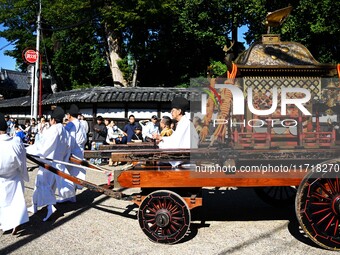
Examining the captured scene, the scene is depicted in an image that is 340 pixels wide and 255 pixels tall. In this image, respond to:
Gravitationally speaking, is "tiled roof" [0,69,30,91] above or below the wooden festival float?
above

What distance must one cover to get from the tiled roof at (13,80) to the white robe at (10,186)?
122 ft

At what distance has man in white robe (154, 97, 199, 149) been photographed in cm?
493

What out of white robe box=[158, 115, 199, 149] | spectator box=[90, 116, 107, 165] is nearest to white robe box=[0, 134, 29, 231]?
white robe box=[158, 115, 199, 149]

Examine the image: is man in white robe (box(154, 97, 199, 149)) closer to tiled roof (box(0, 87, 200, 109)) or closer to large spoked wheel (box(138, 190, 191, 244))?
large spoked wheel (box(138, 190, 191, 244))

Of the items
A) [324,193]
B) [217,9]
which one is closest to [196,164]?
[324,193]

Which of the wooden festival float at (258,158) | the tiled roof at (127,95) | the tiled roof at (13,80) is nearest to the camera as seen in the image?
the wooden festival float at (258,158)

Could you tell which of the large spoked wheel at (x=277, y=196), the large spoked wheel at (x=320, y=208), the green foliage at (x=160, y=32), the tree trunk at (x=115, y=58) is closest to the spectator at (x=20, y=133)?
the green foliage at (x=160, y=32)

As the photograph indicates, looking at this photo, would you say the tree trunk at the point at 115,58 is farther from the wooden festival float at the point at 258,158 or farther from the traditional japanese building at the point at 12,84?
the traditional japanese building at the point at 12,84

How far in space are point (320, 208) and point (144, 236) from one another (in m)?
2.36

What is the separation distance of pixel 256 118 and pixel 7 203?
3826mm

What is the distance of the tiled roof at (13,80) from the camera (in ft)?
127

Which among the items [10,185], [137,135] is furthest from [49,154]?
[137,135]

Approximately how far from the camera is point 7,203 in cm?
486

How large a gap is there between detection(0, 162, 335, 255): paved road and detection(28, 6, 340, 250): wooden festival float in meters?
0.36
